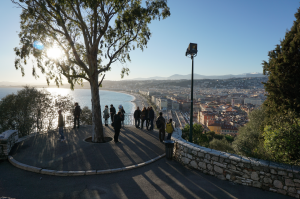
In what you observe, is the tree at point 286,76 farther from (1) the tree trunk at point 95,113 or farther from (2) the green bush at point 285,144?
(1) the tree trunk at point 95,113

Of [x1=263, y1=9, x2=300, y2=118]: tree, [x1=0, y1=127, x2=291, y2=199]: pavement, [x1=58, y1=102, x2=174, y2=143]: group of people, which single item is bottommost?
[x1=0, y1=127, x2=291, y2=199]: pavement

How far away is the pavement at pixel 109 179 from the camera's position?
4.45 meters

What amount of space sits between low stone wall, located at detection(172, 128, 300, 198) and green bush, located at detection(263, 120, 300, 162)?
753 millimetres

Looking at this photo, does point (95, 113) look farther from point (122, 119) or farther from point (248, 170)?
point (248, 170)

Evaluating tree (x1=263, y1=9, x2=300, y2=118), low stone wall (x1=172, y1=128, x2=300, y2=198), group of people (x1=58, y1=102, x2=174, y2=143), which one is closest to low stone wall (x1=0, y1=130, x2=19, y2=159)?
group of people (x1=58, y1=102, x2=174, y2=143)

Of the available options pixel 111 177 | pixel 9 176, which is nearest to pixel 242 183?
pixel 111 177

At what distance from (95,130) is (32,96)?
9.40m

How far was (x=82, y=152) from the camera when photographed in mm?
7223

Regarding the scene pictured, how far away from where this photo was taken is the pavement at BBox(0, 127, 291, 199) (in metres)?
4.45

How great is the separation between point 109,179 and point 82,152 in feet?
8.53

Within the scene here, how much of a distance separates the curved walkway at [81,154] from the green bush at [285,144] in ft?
12.9

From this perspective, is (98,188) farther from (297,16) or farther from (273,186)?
(297,16)

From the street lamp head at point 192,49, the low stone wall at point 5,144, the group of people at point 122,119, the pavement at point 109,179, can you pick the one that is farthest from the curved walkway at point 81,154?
the street lamp head at point 192,49

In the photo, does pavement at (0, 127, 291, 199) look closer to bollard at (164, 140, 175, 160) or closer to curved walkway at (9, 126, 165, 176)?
curved walkway at (9, 126, 165, 176)
